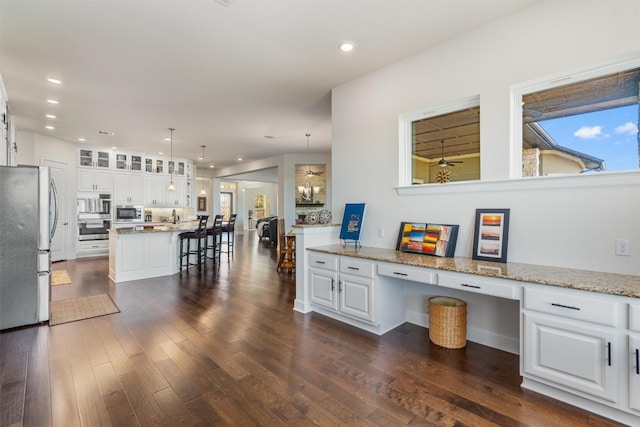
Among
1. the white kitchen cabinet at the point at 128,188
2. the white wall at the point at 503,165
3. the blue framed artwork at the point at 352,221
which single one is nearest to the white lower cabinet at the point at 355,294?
the white wall at the point at 503,165

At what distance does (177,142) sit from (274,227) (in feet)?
13.6

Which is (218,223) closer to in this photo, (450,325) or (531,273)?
(450,325)

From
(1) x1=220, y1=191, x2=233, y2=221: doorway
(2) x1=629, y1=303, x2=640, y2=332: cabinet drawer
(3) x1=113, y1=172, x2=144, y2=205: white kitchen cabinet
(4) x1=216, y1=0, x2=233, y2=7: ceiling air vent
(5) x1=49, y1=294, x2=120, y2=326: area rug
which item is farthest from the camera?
(1) x1=220, y1=191, x2=233, y2=221: doorway

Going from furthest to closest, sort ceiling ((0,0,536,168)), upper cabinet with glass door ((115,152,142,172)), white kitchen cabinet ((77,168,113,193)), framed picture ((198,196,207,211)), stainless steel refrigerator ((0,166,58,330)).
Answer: framed picture ((198,196,207,211))
upper cabinet with glass door ((115,152,142,172))
white kitchen cabinet ((77,168,113,193))
stainless steel refrigerator ((0,166,58,330))
ceiling ((0,0,536,168))

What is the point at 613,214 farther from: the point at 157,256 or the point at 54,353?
the point at 157,256

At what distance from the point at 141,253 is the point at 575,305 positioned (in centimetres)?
594

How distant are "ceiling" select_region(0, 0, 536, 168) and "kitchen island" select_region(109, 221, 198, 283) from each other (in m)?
2.15

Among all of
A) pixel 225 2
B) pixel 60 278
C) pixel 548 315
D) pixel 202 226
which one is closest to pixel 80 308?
pixel 60 278

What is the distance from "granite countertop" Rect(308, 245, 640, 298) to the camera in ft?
5.92

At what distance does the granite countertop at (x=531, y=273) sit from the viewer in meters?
1.80

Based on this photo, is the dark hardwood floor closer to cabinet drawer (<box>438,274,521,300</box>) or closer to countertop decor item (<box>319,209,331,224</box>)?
cabinet drawer (<box>438,274,521,300</box>)

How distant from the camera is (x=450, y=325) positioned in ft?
8.89

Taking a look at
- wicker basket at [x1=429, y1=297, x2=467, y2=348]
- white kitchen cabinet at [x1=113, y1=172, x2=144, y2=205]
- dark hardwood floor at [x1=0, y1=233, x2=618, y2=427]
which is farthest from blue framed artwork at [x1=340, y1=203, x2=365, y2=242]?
white kitchen cabinet at [x1=113, y1=172, x2=144, y2=205]

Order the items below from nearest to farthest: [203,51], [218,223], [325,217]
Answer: [203,51]
[325,217]
[218,223]
